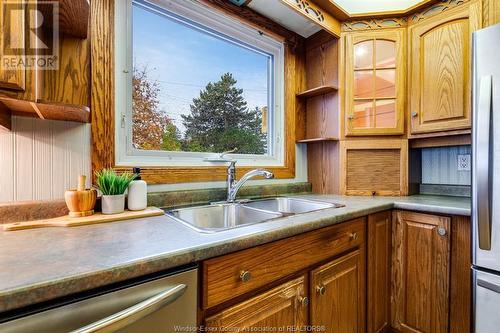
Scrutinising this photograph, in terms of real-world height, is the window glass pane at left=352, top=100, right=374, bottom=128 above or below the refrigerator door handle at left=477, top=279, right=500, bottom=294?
above

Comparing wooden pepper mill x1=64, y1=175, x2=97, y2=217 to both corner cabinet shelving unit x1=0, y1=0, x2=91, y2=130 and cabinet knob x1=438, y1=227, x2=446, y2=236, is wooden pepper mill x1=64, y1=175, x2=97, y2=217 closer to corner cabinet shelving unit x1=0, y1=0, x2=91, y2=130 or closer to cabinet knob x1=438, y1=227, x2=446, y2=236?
corner cabinet shelving unit x1=0, y1=0, x2=91, y2=130

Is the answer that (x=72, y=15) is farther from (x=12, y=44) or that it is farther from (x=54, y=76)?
(x=12, y=44)

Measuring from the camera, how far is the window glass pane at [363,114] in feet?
5.76

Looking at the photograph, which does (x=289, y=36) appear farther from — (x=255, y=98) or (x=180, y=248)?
(x=180, y=248)

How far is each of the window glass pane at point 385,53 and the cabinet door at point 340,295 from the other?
130cm

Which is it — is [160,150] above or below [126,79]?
below

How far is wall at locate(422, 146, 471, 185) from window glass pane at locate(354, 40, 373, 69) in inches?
32.1

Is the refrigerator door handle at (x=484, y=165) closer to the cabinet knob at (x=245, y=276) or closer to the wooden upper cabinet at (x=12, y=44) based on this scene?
the cabinet knob at (x=245, y=276)

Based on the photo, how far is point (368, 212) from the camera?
50.3 inches

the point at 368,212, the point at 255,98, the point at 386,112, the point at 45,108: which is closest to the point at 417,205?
the point at 368,212

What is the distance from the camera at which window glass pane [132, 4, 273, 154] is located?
53.1 inches

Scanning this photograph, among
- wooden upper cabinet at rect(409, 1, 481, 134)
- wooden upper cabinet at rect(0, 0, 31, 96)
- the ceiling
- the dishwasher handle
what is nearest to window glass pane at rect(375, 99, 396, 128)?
wooden upper cabinet at rect(409, 1, 481, 134)

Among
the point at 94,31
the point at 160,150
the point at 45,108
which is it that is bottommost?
the point at 160,150

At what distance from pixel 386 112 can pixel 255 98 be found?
934 millimetres
